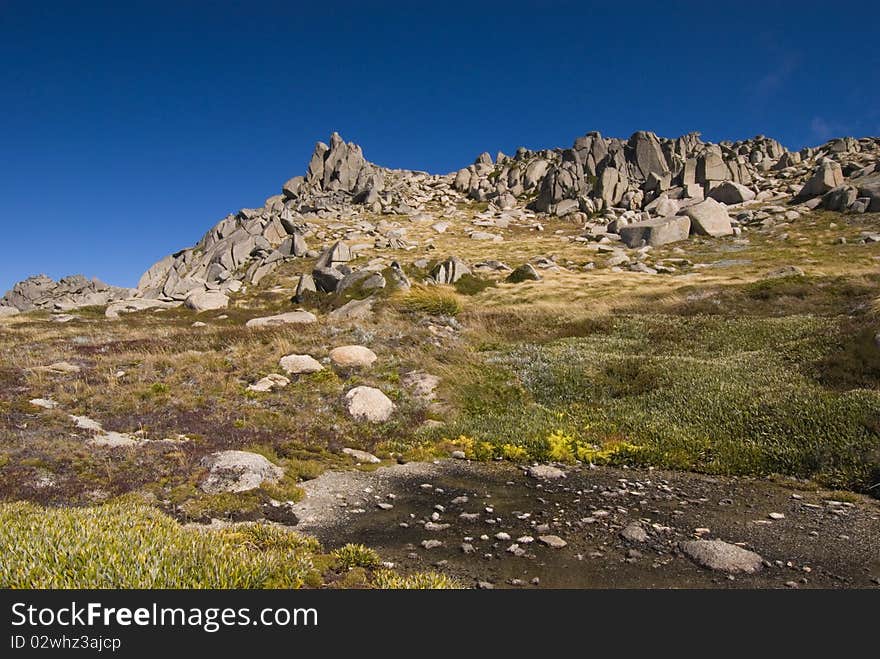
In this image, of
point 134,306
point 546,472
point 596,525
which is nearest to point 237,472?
point 546,472

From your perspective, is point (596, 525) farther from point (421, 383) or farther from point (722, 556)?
point (421, 383)

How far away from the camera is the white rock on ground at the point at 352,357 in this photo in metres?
19.9

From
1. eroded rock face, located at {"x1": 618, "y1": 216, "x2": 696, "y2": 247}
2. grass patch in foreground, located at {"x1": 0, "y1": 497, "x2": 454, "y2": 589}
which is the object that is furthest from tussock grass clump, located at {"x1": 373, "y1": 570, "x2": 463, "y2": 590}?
eroded rock face, located at {"x1": 618, "y1": 216, "x2": 696, "y2": 247}

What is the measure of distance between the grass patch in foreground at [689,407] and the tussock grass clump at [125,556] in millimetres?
7845

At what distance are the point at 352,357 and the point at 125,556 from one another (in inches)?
588

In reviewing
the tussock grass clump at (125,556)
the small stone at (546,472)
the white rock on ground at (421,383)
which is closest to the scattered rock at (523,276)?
the white rock on ground at (421,383)

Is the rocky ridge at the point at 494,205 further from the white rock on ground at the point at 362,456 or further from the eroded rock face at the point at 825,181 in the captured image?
the white rock on ground at the point at 362,456

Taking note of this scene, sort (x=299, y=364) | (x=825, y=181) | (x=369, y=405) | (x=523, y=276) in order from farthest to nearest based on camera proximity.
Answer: (x=825, y=181)
(x=523, y=276)
(x=299, y=364)
(x=369, y=405)

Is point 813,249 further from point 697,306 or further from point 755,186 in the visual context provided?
point 755,186

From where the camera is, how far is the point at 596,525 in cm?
873

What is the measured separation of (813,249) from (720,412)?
6628cm

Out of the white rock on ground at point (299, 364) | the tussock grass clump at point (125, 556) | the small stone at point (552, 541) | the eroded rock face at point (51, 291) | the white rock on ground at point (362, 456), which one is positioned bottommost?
the small stone at point (552, 541)

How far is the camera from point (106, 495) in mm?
9008

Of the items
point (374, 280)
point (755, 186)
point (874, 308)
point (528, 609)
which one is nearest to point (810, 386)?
point (874, 308)
